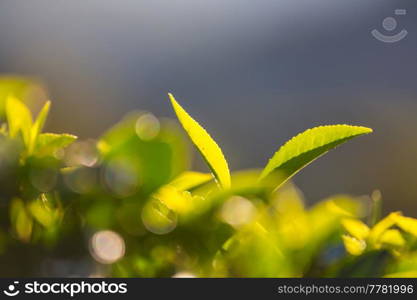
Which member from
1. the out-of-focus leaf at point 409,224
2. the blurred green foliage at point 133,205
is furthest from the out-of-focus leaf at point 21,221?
the out-of-focus leaf at point 409,224

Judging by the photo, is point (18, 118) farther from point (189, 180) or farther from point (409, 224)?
point (409, 224)

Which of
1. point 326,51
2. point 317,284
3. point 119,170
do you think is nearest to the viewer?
point 119,170

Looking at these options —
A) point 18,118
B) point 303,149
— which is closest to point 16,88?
point 18,118

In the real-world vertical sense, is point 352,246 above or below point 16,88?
below

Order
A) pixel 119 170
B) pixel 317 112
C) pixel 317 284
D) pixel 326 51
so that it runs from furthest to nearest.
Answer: pixel 326 51
pixel 317 112
pixel 317 284
pixel 119 170

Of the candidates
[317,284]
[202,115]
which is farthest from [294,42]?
[317,284]

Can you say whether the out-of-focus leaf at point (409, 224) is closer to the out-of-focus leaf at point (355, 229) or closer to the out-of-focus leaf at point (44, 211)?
the out-of-focus leaf at point (355, 229)

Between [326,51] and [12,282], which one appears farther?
[326,51]

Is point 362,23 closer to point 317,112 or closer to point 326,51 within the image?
point 326,51
